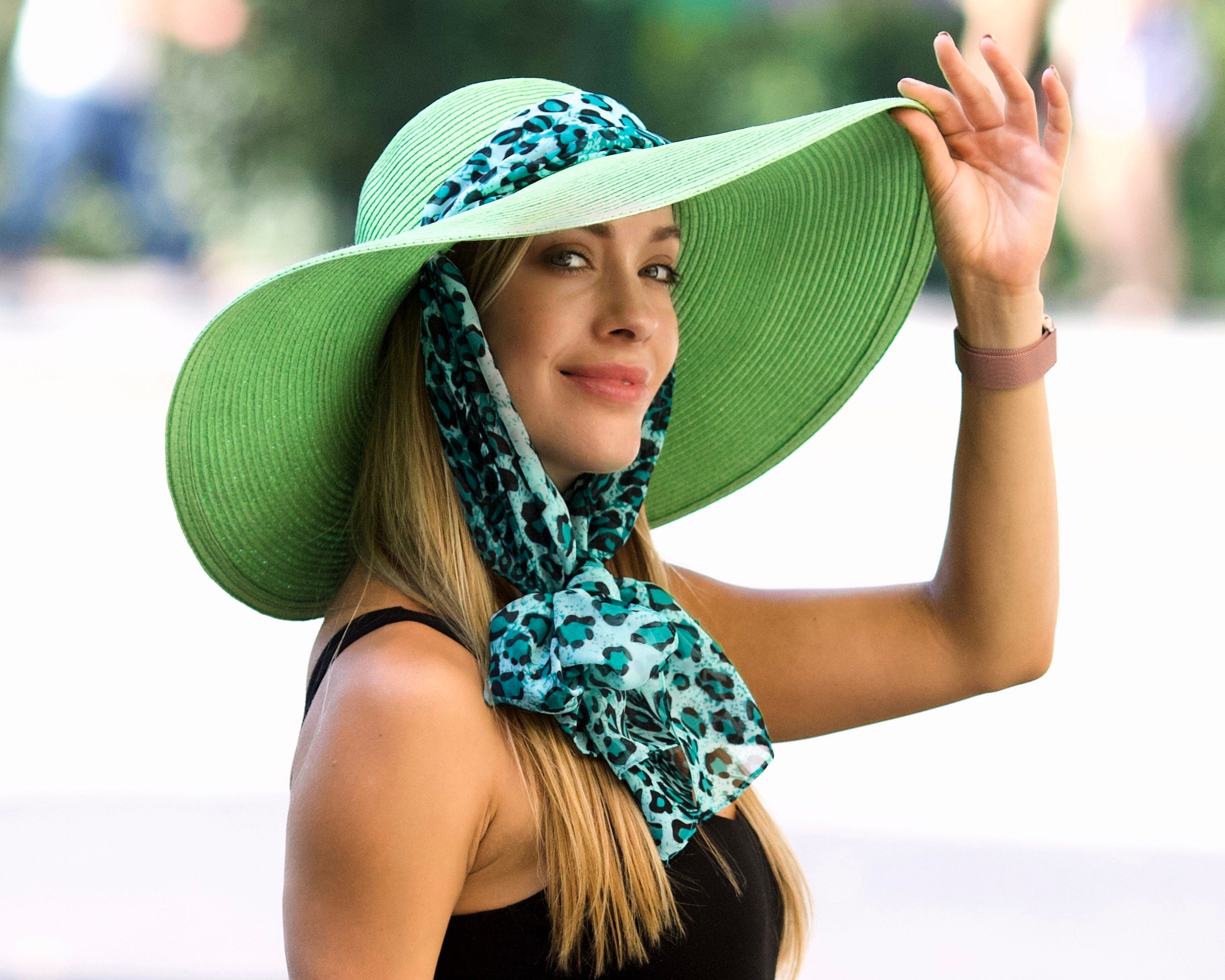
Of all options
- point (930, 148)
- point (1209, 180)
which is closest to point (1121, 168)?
point (1209, 180)

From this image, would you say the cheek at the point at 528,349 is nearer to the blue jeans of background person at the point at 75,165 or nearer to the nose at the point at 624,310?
the nose at the point at 624,310

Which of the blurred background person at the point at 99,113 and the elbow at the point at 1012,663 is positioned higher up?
the blurred background person at the point at 99,113

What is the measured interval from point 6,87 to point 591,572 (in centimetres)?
1504

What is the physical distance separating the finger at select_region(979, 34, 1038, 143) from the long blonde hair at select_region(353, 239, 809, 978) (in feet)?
1.53

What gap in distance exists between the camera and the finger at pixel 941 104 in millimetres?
1437

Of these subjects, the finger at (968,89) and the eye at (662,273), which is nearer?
the finger at (968,89)

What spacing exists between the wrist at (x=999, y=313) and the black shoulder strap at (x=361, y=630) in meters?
0.60

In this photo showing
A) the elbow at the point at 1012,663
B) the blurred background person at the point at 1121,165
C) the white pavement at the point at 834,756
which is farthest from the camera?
the blurred background person at the point at 1121,165

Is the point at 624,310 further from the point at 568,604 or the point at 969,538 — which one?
the point at 969,538

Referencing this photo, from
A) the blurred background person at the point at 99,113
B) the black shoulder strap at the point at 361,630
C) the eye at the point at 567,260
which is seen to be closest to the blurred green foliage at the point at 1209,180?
the blurred background person at the point at 99,113

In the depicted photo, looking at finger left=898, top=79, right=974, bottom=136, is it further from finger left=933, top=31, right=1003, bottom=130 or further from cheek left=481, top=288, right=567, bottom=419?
cheek left=481, top=288, right=567, bottom=419

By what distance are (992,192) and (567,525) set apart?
540mm

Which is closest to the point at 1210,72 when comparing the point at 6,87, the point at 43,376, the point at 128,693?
the point at 43,376

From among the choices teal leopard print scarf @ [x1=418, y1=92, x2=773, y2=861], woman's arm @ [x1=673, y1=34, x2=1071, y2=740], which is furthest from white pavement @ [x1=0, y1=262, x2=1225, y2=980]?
teal leopard print scarf @ [x1=418, y1=92, x2=773, y2=861]
